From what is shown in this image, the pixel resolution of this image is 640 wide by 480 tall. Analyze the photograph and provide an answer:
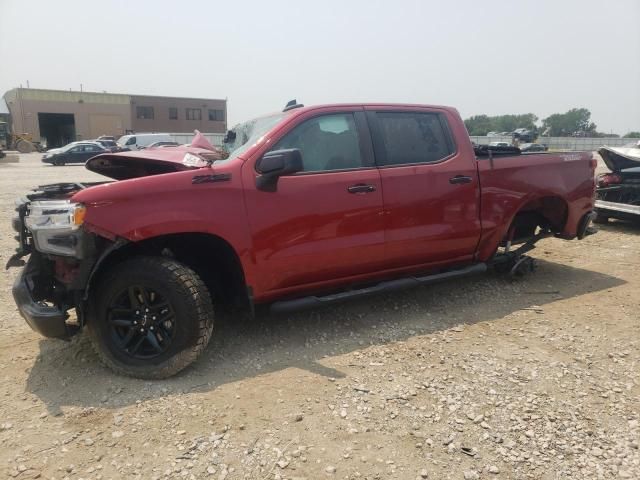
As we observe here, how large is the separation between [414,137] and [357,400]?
2382 millimetres

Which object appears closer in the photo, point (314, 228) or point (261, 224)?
point (261, 224)

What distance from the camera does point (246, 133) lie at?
14.0ft

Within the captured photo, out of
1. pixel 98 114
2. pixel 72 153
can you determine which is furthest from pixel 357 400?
pixel 98 114

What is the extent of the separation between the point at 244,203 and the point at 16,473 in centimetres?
204

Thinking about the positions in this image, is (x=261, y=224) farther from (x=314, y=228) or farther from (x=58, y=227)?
(x=58, y=227)

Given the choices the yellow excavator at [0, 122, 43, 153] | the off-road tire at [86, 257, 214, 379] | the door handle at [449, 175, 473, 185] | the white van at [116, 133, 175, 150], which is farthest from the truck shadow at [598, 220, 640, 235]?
the yellow excavator at [0, 122, 43, 153]

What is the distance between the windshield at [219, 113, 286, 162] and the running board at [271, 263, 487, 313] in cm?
121

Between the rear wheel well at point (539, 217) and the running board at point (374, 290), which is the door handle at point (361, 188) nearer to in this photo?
the running board at point (374, 290)

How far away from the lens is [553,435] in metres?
2.68

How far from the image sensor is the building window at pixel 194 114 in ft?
229

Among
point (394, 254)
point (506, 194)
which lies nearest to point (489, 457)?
point (394, 254)

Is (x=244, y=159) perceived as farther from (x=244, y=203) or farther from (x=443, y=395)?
(x=443, y=395)

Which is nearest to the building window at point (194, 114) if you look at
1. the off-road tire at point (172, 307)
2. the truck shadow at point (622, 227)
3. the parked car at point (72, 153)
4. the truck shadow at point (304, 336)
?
the parked car at point (72, 153)

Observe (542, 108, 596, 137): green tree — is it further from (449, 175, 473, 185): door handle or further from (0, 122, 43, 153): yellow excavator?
(449, 175, 473, 185): door handle
